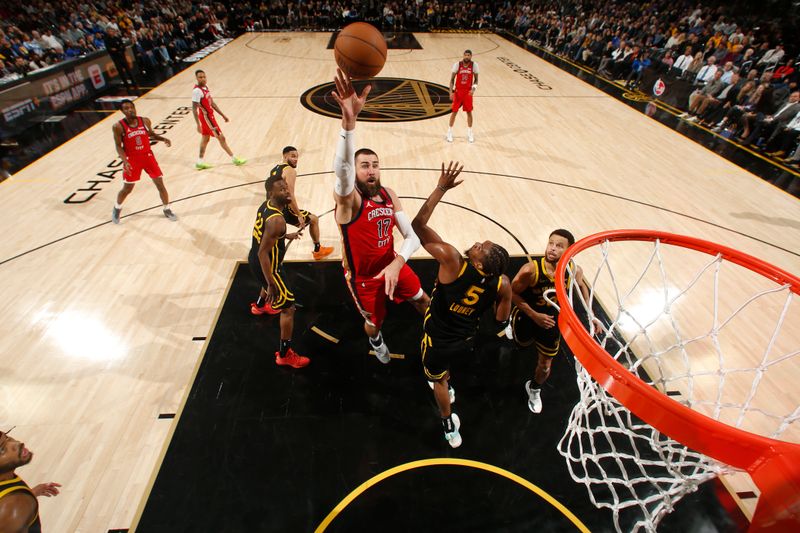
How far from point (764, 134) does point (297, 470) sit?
1109cm

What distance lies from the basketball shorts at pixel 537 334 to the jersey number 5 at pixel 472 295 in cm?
74

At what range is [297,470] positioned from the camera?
292cm

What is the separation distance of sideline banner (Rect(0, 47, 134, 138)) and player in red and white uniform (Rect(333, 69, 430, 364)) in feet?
29.1

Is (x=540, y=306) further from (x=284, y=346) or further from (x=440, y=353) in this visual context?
(x=284, y=346)

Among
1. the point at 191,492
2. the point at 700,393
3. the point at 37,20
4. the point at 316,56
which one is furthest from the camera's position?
the point at 316,56

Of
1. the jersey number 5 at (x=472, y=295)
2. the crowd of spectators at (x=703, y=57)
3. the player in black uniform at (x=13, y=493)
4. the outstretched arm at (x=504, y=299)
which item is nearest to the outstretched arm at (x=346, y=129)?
the jersey number 5 at (x=472, y=295)

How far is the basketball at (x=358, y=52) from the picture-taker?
10.6 feet


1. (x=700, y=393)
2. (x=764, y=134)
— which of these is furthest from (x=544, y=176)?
(x=764, y=134)

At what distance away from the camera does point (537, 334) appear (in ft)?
10.3

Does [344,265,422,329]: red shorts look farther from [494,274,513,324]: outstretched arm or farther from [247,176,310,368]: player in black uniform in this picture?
[494,274,513,324]: outstretched arm

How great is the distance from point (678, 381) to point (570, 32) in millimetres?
17549

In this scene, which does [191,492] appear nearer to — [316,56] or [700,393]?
[700,393]

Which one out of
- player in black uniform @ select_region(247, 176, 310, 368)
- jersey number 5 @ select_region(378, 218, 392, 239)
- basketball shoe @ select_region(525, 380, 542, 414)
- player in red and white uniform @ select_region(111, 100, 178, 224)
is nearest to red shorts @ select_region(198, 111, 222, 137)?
player in red and white uniform @ select_region(111, 100, 178, 224)

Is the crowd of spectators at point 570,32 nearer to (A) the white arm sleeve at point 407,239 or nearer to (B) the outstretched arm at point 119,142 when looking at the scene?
(B) the outstretched arm at point 119,142
